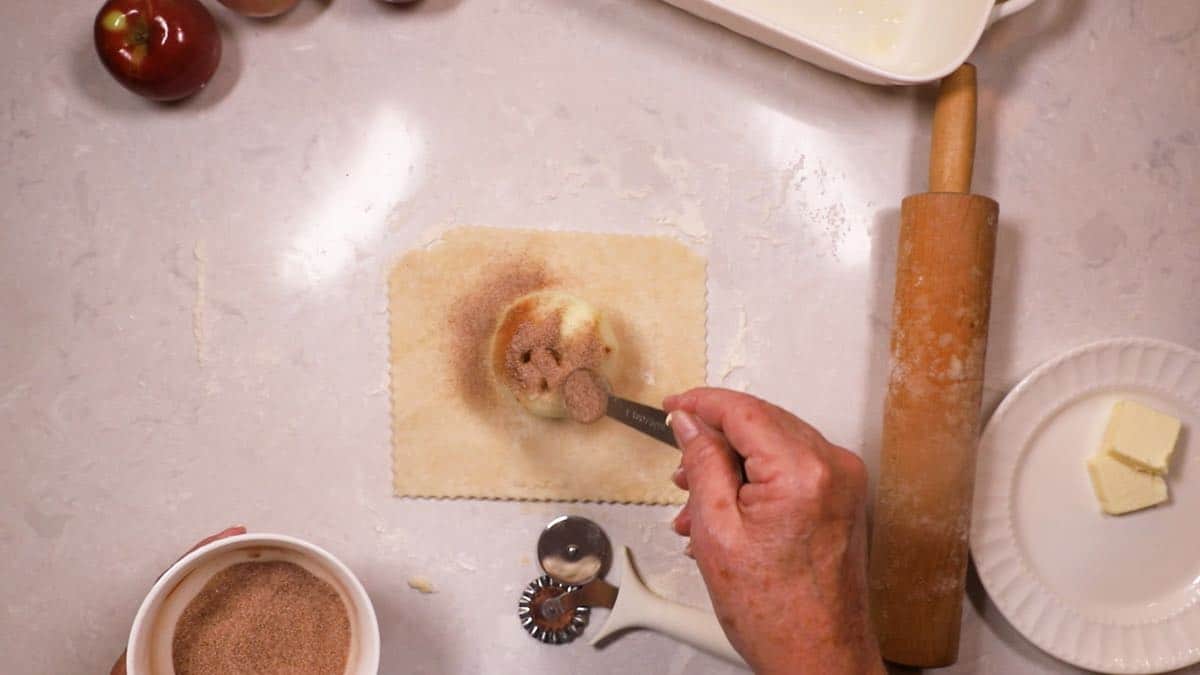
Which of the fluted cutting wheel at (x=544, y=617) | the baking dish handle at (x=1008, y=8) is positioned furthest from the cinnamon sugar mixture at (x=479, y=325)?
the baking dish handle at (x=1008, y=8)

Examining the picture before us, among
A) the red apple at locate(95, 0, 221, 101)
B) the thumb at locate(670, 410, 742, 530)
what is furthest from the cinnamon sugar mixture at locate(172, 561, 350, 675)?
the red apple at locate(95, 0, 221, 101)

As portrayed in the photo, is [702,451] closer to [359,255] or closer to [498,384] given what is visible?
[498,384]

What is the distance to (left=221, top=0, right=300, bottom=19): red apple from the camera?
3.07 feet

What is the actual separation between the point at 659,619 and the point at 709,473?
12.9 inches

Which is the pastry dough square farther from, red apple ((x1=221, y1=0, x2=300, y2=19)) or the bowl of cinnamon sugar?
red apple ((x1=221, y1=0, x2=300, y2=19))

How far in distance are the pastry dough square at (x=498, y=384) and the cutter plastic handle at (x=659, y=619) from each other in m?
0.10

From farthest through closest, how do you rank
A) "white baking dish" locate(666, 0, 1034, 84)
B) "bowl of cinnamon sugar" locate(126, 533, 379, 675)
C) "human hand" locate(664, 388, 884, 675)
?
"white baking dish" locate(666, 0, 1034, 84)
"bowl of cinnamon sugar" locate(126, 533, 379, 675)
"human hand" locate(664, 388, 884, 675)

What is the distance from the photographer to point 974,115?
0.95 m

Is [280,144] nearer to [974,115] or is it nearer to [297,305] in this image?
[297,305]

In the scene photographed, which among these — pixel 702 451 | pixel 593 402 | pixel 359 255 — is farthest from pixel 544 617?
pixel 359 255

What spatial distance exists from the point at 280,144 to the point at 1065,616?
1.07 metres

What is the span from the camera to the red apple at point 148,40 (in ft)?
2.94

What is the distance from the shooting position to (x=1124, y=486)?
98cm

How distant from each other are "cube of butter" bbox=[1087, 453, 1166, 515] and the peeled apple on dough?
1.93 ft
